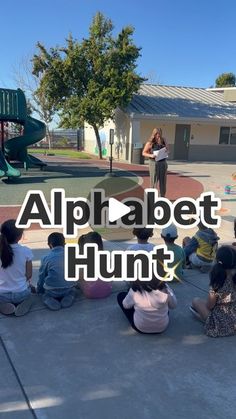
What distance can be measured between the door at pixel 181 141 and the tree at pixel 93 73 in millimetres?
4283

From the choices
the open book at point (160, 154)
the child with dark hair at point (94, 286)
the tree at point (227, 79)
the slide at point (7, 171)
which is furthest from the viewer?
the tree at point (227, 79)

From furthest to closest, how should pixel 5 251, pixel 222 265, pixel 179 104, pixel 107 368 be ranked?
pixel 179 104
pixel 5 251
pixel 222 265
pixel 107 368

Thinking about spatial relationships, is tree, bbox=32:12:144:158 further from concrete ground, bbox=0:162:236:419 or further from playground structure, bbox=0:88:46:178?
concrete ground, bbox=0:162:236:419

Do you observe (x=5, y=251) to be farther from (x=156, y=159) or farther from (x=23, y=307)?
(x=156, y=159)

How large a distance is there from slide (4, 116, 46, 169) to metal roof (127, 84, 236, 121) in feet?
24.8

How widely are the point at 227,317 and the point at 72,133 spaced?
39.9 meters

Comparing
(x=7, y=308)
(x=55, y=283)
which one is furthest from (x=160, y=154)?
(x=7, y=308)

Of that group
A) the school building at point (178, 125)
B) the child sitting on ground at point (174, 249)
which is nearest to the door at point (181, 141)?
the school building at point (178, 125)

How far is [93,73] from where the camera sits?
22797 mm

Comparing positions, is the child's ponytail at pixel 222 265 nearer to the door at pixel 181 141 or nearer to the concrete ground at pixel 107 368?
the concrete ground at pixel 107 368

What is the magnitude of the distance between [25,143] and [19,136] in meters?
0.58

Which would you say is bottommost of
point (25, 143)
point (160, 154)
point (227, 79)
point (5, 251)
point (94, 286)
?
point (94, 286)

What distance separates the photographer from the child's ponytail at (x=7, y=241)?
3.66 meters

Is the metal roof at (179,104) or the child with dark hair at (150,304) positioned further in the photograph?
the metal roof at (179,104)
